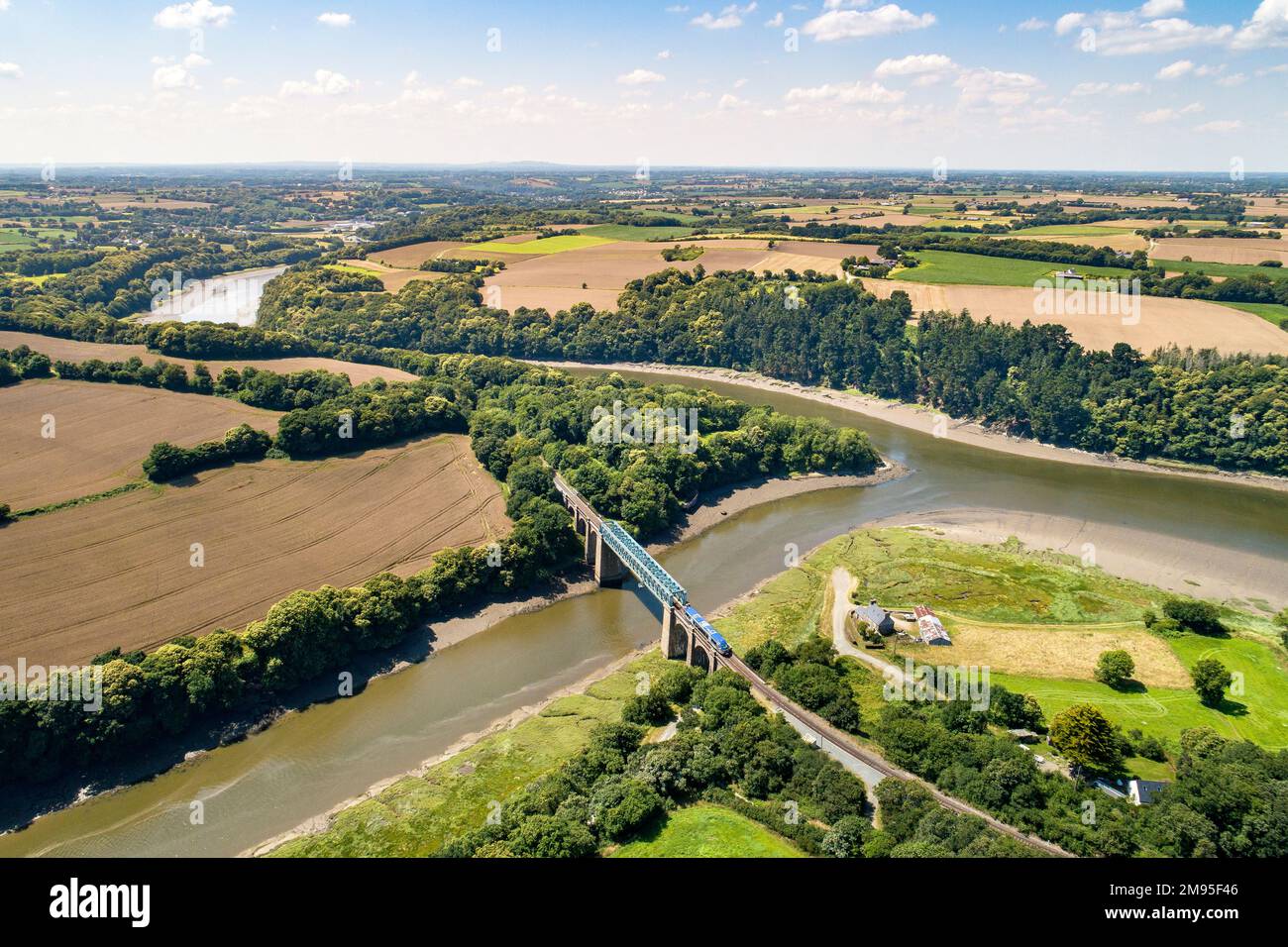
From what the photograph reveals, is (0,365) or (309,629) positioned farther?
(0,365)

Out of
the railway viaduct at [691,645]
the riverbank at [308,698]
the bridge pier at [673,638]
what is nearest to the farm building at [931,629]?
the railway viaduct at [691,645]

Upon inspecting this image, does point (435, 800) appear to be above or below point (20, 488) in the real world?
below

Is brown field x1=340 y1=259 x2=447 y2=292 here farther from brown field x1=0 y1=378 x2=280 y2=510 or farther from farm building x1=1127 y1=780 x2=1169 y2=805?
farm building x1=1127 y1=780 x2=1169 y2=805

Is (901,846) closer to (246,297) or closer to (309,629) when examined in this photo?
(309,629)

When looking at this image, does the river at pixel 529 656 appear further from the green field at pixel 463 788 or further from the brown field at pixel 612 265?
the brown field at pixel 612 265

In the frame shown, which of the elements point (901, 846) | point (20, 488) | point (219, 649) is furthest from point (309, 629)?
point (901, 846)

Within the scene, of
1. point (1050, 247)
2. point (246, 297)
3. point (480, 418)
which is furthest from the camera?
point (246, 297)

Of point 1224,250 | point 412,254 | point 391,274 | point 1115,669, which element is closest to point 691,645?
point 1115,669

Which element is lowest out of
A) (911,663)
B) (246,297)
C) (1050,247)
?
(911,663)
